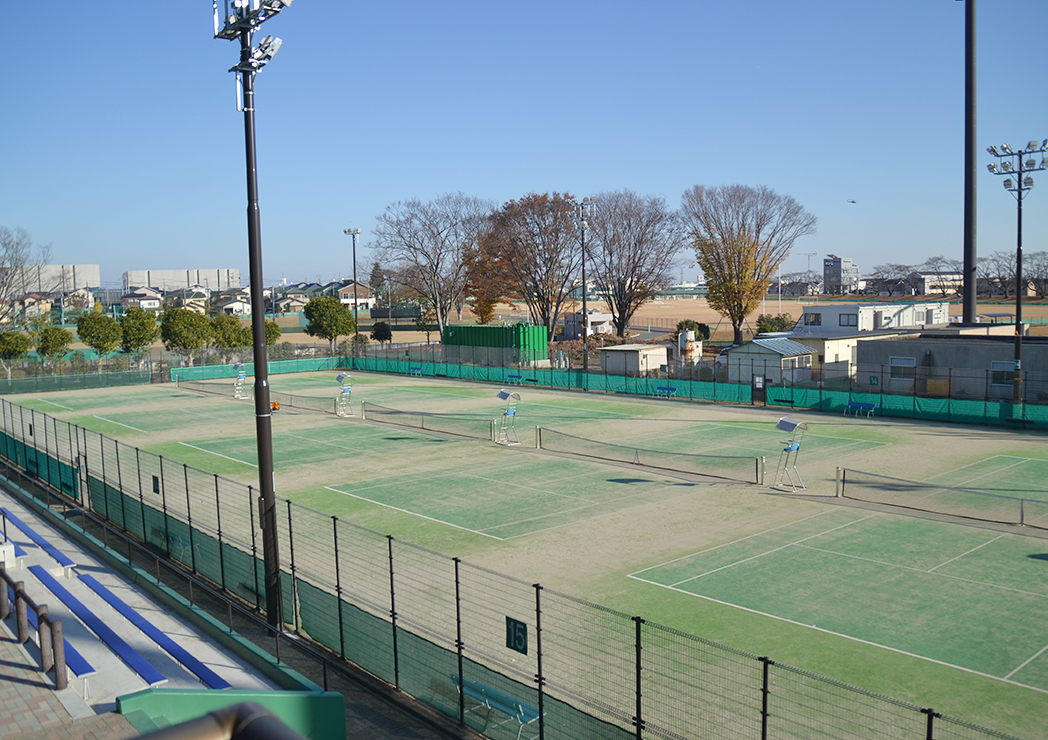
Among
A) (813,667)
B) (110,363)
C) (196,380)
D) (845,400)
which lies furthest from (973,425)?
(110,363)

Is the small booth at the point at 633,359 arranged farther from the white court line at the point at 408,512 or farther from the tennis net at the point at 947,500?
the white court line at the point at 408,512

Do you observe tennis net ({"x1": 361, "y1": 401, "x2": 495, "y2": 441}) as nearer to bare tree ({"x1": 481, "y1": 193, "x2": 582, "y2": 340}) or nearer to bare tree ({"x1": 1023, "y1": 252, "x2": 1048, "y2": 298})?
bare tree ({"x1": 481, "y1": 193, "x2": 582, "y2": 340})

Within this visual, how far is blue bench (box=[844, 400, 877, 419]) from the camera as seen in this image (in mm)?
40875

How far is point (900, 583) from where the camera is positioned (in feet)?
57.6

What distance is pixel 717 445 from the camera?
34.0 metres

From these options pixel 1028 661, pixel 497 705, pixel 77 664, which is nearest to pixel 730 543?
pixel 1028 661

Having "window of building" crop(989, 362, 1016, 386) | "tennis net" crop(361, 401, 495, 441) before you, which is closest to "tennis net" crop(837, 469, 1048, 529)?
"tennis net" crop(361, 401, 495, 441)

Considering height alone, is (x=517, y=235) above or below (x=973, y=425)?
above

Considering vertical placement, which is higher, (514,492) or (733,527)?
(514,492)

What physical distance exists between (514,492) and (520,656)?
12348 millimetres

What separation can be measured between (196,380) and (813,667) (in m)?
60.4

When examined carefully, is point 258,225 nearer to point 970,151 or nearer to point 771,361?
point 771,361

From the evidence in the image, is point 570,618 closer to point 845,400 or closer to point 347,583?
point 347,583

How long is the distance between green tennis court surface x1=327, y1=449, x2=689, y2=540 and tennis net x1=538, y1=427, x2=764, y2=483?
138cm
